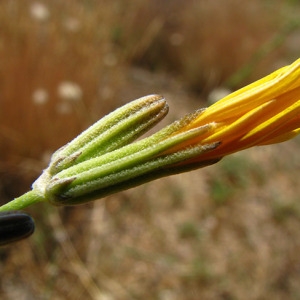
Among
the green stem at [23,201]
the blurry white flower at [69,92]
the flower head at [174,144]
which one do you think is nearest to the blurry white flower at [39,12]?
the blurry white flower at [69,92]

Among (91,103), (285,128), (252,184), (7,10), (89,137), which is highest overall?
(7,10)

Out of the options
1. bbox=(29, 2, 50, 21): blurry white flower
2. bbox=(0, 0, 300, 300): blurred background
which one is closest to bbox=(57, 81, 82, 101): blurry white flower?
bbox=(0, 0, 300, 300): blurred background

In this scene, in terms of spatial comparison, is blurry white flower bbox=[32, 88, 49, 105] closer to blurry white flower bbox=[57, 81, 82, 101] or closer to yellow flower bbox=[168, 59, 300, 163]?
blurry white flower bbox=[57, 81, 82, 101]

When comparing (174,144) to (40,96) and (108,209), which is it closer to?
(40,96)

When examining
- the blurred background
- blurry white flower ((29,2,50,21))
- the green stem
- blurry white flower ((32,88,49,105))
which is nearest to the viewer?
the green stem

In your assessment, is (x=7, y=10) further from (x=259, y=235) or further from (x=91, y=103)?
(x=259, y=235)

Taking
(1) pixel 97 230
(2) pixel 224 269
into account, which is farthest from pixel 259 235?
(1) pixel 97 230

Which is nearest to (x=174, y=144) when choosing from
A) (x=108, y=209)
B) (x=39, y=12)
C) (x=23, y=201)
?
(x=23, y=201)
